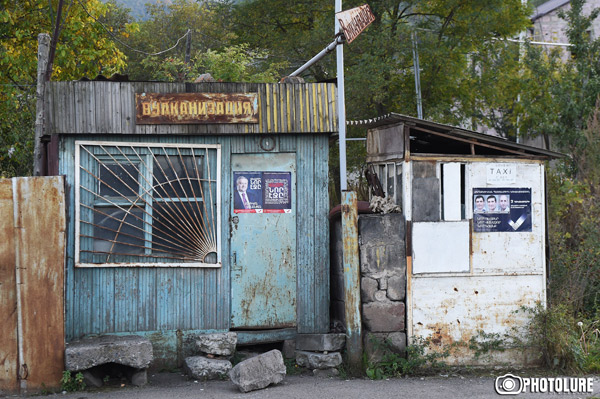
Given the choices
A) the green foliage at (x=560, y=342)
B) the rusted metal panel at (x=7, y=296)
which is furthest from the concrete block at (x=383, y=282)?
the rusted metal panel at (x=7, y=296)

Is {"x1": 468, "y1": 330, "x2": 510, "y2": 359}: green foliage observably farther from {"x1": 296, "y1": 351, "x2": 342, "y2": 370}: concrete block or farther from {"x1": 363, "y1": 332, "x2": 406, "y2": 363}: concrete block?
{"x1": 296, "y1": 351, "x2": 342, "y2": 370}: concrete block

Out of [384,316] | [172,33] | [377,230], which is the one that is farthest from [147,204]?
[172,33]

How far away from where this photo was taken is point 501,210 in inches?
328

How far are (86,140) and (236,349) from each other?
10.5ft

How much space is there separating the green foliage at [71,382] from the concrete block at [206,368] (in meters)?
1.22

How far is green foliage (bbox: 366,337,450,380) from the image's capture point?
7.94m

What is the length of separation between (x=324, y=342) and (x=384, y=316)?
81cm

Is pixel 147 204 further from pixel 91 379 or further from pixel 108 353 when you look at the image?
pixel 91 379

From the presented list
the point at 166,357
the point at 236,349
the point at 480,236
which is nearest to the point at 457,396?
the point at 480,236

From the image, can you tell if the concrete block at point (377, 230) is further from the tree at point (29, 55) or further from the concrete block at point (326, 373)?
the tree at point (29, 55)

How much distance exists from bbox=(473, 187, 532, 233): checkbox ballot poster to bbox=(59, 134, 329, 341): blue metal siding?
191 cm

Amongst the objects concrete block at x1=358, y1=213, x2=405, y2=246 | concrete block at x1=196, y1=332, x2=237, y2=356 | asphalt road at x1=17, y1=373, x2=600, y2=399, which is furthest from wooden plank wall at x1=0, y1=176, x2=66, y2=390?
concrete block at x1=358, y1=213, x2=405, y2=246

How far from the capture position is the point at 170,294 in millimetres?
8195

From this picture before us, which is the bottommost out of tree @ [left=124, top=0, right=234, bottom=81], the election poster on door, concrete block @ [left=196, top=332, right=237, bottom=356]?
concrete block @ [left=196, top=332, right=237, bottom=356]
